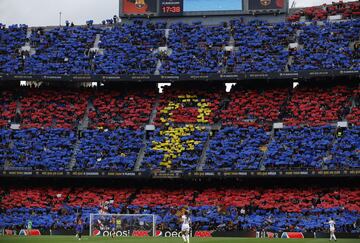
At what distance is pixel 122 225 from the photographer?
58.9m

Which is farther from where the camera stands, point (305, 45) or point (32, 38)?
point (32, 38)

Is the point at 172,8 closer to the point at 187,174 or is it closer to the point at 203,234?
the point at 187,174

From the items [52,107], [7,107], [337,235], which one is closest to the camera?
[337,235]

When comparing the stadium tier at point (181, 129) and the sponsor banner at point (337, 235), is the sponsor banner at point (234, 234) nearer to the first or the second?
the sponsor banner at point (337, 235)

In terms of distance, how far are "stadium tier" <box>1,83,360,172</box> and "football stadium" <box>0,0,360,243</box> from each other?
153mm

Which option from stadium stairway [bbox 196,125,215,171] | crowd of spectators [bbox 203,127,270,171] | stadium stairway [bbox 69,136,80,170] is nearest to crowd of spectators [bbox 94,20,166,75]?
stadium stairway [bbox 69,136,80,170]

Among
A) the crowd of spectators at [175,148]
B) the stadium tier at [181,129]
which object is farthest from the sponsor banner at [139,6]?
the crowd of spectators at [175,148]

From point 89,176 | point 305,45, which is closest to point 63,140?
point 89,176

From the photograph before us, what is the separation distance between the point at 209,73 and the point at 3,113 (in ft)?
73.2

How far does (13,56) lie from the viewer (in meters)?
77.5

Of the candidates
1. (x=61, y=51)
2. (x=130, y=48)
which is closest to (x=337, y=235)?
(x=130, y=48)

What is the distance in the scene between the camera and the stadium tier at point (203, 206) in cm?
5972

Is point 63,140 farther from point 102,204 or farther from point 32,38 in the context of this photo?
point 32,38

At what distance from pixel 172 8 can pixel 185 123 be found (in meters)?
15.8
